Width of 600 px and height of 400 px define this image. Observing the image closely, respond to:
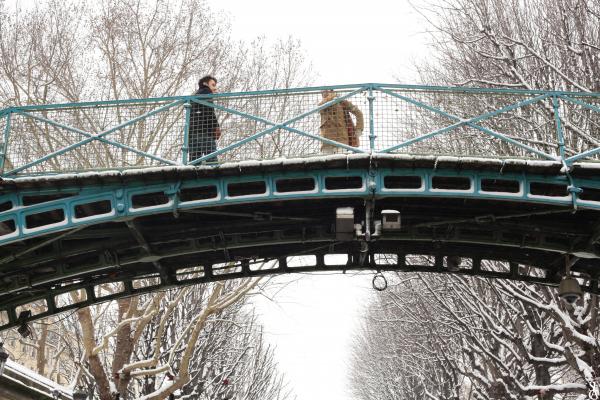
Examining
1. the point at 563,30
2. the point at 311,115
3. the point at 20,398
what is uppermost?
the point at 563,30

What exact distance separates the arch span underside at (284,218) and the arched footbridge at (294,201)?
3 cm

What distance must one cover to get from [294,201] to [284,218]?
0.37 metres

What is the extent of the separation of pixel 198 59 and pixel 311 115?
9745 millimetres

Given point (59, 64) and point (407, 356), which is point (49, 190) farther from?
point (407, 356)

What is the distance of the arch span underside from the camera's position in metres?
13.5

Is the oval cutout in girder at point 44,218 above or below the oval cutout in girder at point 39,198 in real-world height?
below

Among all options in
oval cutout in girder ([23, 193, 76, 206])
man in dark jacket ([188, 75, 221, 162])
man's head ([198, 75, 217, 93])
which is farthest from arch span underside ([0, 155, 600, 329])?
man's head ([198, 75, 217, 93])

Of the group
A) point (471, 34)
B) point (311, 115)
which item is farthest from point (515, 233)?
point (471, 34)

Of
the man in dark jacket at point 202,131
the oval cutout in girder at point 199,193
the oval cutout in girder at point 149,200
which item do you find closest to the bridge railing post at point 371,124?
the man in dark jacket at point 202,131

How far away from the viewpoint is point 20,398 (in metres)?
20.7

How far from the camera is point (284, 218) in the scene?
14633 mm

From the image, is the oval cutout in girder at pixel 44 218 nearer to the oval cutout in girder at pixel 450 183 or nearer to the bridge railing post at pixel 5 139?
the bridge railing post at pixel 5 139

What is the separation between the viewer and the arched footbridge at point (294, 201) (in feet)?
44.0

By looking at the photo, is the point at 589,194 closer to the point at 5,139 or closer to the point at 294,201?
the point at 294,201
